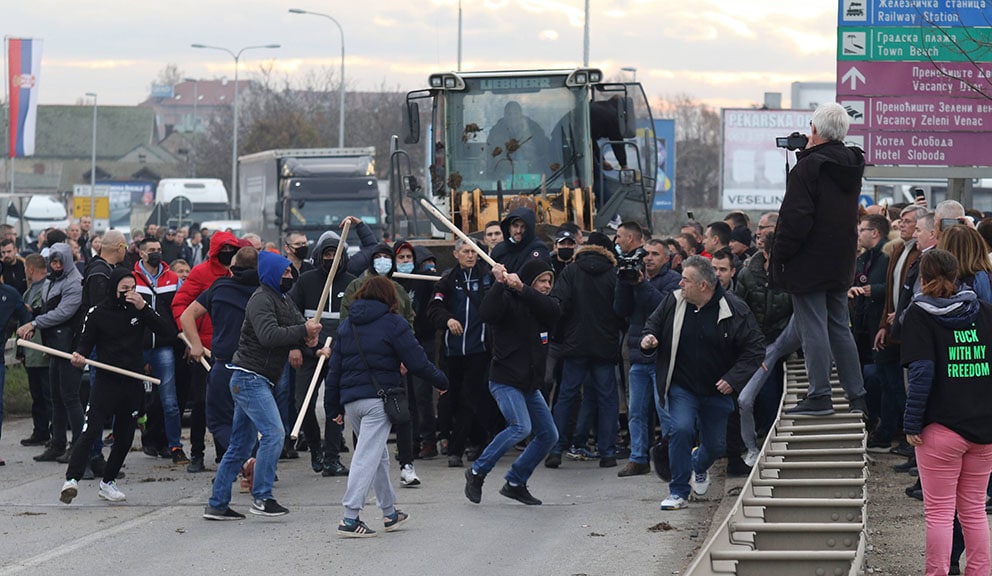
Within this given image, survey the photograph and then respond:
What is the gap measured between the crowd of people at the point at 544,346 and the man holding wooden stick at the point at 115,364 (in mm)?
18

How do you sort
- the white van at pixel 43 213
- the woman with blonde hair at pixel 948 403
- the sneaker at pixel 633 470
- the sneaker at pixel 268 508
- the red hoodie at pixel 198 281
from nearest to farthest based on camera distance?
the woman with blonde hair at pixel 948 403 < the sneaker at pixel 268 508 < the sneaker at pixel 633 470 < the red hoodie at pixel 198 281 < the white van at pixel 43 213

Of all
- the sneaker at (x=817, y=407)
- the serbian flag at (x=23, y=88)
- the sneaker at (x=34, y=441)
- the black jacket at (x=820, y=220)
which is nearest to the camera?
the black jacket at (x=820, y=220)

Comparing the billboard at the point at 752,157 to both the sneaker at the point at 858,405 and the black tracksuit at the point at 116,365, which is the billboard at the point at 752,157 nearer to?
the black tracksuit at the point at 116,365

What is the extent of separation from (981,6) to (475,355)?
820 cm

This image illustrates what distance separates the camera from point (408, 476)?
12414 mm

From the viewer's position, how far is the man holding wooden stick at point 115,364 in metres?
12.0

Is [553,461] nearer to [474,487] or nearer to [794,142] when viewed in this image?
[474,487]

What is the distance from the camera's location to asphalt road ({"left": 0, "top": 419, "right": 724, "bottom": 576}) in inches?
370

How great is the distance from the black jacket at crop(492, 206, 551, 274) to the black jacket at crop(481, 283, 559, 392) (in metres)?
1.57

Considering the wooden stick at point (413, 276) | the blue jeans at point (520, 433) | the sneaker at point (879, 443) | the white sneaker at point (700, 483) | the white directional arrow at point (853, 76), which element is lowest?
the white sneaker at point (700, 483)

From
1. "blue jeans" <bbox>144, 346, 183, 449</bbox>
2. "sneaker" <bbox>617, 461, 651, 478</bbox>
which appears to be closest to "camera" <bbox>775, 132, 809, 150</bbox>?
"sneaker" <bbox>617, 461, 651, 478</bbox>

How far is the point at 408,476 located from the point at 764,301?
332cm

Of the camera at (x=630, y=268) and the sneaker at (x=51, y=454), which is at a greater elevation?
the camera at (x=630, y=268)

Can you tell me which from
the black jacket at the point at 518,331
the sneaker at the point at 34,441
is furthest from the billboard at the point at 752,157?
the black jacket at the point at 518,331
